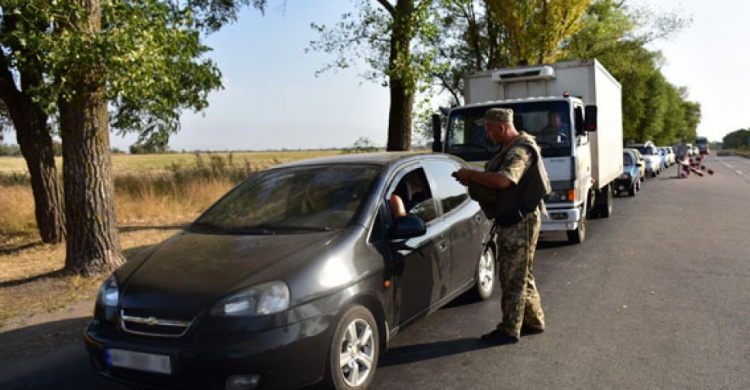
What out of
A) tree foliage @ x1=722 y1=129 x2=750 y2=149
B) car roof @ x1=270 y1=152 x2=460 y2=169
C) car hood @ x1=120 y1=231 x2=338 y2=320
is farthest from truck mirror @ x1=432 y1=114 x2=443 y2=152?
tree foliage @ x1=722 y1=129 x2=750 y2=149

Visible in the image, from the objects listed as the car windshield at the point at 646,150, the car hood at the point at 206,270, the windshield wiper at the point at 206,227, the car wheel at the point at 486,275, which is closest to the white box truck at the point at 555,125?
the car wheel at the point at 486,275

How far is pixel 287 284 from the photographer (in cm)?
339

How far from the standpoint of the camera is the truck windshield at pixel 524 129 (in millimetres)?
8766

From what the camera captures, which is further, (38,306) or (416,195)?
(38,306)

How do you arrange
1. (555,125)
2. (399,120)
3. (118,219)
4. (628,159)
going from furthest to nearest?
1. (628,159)
2. (118,219)
3. (399,120)
4. (555,125)

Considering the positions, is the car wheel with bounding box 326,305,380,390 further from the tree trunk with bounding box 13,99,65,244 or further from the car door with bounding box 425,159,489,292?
the tree trunk with bounding box 13,99,65,244

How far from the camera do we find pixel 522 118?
9109 millimetres

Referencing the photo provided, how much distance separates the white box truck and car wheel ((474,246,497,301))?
242 cm

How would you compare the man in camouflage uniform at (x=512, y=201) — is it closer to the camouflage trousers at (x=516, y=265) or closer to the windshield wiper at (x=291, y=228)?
the camouflage trousers at (x=516, y=265)

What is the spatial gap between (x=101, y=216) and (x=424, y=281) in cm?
468

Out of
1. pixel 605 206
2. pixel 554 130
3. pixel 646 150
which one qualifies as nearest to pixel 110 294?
pixel 554 130

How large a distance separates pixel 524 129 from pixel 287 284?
650cm

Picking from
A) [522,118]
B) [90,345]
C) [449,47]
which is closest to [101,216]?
[90,345]

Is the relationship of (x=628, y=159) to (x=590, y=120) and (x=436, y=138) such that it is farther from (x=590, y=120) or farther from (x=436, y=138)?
(x=436, y=138)
